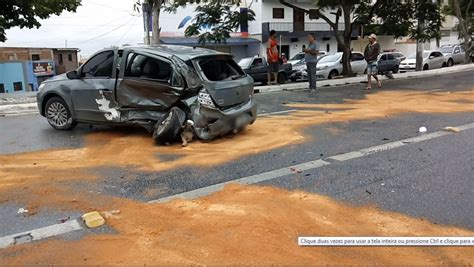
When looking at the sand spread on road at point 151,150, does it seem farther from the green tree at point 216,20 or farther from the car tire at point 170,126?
the green tree at point 216,20

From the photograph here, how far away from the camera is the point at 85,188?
5.15 meters

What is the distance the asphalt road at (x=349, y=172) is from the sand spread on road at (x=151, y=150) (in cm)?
26

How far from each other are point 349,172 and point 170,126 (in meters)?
2.86

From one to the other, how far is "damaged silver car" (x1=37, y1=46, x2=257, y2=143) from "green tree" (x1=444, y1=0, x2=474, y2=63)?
1021 inches

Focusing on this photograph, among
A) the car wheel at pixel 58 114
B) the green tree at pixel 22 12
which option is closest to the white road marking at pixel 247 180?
the car wheel at pixel 58 114

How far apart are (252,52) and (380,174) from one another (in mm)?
38701

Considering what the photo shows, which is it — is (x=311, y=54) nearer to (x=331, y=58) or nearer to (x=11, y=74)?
(x=331, y=58)

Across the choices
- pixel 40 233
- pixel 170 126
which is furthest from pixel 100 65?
pixel 40 233

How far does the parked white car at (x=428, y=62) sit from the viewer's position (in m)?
29.4

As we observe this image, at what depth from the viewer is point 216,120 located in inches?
282

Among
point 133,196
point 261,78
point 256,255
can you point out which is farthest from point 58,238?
point 261,78

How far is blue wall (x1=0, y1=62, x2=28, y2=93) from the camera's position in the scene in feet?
88.1

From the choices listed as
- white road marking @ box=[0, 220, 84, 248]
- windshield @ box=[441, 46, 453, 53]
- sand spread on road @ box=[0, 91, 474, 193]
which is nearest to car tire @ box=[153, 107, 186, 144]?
sand spread on road @ box=[0, 91, 474, 193]

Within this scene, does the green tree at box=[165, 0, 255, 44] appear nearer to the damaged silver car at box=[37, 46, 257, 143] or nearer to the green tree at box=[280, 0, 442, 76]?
the green tree at box=[280, 0, 442, 76]
